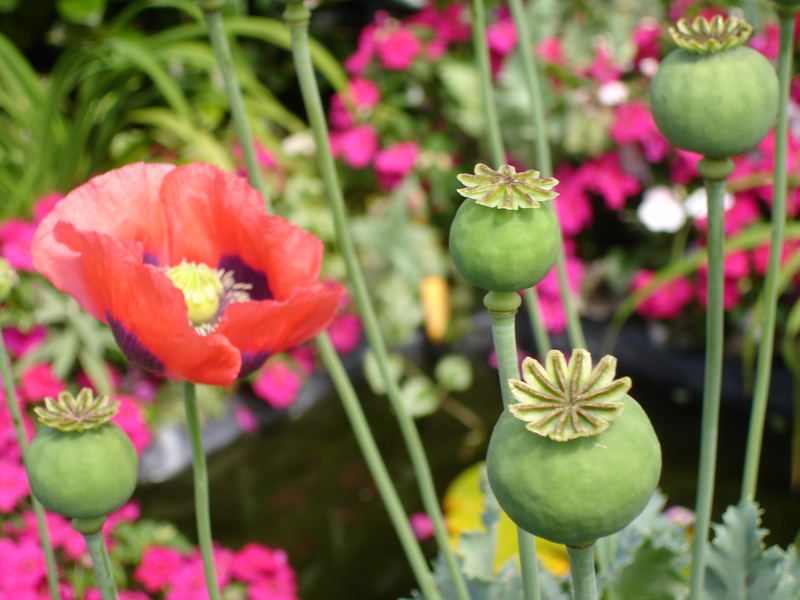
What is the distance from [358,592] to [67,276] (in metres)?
1.11

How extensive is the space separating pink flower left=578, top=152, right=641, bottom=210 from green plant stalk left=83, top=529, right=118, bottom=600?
1.69 meters

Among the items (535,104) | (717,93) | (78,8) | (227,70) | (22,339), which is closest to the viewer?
(717,93)

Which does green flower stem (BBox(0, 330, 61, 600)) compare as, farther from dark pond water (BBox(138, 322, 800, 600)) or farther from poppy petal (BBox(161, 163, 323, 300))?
dark pond water (BBox(138, 322, 800, 600))

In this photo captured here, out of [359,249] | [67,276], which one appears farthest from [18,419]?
[359,249]

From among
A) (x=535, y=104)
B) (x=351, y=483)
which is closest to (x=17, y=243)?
(x=351, y=483)

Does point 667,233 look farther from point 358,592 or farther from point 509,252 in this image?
point 509,252

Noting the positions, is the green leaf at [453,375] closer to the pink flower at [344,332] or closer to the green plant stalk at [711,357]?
the pink flower at [344,332]

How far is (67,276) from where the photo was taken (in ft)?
1.68

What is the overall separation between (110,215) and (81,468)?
0.52ft

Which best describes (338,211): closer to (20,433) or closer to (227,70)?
(227,70)

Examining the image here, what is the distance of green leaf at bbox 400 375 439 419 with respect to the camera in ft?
6.18

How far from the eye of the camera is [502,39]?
7.10ft

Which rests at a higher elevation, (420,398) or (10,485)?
(10,485)

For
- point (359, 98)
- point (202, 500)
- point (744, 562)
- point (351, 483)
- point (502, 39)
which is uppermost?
point (202, 500)
